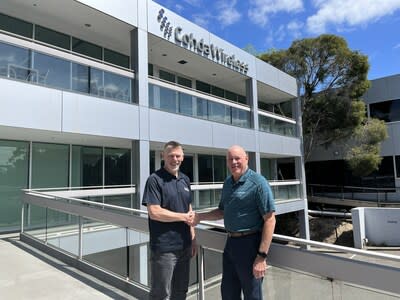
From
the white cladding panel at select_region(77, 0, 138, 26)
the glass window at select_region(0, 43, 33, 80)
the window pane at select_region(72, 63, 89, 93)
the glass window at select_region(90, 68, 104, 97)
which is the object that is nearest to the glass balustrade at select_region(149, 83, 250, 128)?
the glass window at select_region(90, 68, 104, 97)

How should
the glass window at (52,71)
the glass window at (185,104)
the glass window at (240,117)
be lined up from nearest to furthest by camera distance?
1. the glass window at (52,71)
2. the glass window at (185,104)
3. the glass window at (240,117)

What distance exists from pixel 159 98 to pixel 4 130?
5216 mm

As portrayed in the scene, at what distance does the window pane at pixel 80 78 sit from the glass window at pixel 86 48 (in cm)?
334

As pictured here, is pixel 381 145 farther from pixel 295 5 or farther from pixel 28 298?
pixel 28 298

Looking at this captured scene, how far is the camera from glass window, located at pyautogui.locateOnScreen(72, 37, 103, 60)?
13.0 m

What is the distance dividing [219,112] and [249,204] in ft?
42.5

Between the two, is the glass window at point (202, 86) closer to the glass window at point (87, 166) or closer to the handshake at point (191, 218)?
the glass window at point (87, 166)

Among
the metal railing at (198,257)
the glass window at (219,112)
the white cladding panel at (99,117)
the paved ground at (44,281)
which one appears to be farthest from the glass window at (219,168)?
the paved ground at (44,281)

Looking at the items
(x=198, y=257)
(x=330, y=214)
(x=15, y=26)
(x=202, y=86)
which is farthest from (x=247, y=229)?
(x=330, y=214)

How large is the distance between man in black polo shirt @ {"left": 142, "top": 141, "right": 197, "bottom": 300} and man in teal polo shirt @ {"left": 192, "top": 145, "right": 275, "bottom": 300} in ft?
1.53

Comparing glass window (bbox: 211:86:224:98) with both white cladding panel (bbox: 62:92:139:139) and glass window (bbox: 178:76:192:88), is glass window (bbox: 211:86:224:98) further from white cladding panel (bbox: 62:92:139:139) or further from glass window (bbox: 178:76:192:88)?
white cladding panel (bbox: 62:92:139:139)

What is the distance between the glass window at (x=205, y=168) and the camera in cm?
1880

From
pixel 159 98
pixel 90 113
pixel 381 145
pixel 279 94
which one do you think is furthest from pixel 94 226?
pixel 381 145

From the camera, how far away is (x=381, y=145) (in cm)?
2552
